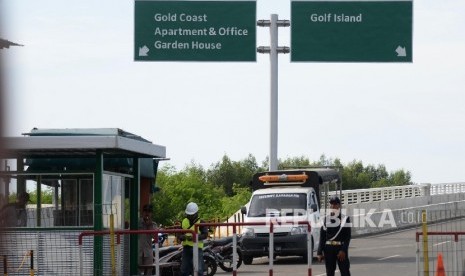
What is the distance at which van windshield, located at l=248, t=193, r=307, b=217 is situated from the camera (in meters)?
29.9

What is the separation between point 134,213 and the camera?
70.7ft

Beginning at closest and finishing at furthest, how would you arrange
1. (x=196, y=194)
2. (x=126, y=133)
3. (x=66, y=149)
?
(x=66, y=149) → (x=126, y=133) → (x=196, y=194)

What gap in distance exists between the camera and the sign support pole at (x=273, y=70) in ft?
106

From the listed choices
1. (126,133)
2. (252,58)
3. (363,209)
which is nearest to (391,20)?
(252,58)

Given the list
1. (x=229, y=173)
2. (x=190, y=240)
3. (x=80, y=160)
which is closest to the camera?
(x=190, y=240)

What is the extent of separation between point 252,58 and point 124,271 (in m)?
11.3

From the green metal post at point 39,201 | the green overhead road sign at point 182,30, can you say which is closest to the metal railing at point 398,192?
the green overhead road sign at point 182,30

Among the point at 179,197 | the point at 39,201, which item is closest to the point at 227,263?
the point at 39,201

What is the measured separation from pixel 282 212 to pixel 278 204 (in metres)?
0.24

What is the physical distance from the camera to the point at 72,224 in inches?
767

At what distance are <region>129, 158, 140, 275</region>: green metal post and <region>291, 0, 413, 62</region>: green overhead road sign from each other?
9796 mm

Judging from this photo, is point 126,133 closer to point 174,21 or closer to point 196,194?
point 174,21

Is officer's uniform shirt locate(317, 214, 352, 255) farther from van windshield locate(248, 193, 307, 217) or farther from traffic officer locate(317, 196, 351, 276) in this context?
van windshield locate(248, 193, 307, 217)

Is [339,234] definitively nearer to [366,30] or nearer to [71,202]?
[71,202]
